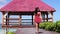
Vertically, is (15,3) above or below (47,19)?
above

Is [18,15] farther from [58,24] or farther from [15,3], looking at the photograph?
[58,24]

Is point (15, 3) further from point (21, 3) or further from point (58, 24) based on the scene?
point (58, 24)

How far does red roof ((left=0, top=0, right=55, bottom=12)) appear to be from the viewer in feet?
71.1

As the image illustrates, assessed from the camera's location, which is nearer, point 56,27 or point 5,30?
point 56,27

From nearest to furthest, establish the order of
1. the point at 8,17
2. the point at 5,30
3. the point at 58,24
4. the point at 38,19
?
the point at 38,19 → the point at 58,24 → the point at 5,30 → the point at 8,17

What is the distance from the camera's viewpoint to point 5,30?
71.5 ft

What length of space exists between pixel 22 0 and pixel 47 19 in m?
3.26

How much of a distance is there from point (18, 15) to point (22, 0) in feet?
5.33

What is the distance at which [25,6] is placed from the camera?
22016 millimetres

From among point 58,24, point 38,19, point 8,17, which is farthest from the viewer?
point 8,17

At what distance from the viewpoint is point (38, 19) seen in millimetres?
4398

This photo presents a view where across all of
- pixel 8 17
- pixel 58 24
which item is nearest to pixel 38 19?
pixel 58 24

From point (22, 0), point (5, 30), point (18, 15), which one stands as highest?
point (22, 0)

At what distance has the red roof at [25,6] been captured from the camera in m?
21.7
